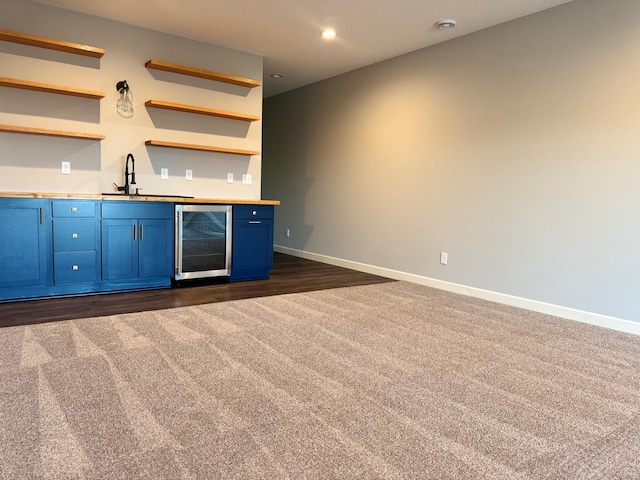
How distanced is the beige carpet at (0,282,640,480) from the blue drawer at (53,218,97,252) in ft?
3.31

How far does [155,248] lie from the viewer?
418cm

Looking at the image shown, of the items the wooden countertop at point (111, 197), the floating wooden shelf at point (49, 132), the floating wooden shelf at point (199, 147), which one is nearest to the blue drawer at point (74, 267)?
the wooden countertop at point (111, 197)

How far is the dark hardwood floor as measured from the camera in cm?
325

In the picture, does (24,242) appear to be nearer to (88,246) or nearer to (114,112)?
(88,246)

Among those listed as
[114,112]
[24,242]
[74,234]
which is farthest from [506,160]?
[24,242]

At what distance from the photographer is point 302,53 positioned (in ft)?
16.6

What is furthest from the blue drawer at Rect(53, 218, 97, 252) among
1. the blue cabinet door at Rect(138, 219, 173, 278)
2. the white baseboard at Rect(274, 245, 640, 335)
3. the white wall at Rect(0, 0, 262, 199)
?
the white baseboard at Rect(274, 245, 640, 335)

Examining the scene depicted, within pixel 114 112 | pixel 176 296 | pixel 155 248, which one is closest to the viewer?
pixel 176 296

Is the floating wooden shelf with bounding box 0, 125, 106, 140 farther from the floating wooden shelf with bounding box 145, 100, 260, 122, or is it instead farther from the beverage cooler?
the beverage cooler

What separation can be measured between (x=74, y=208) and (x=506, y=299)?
13.4ft

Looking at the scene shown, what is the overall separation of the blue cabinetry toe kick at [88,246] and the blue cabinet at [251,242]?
4cm

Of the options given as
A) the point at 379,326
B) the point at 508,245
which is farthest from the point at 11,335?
the point at 508,245

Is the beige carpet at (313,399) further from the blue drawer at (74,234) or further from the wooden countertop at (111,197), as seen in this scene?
the wooden countertop at (111,197)

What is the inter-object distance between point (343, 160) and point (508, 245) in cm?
269
